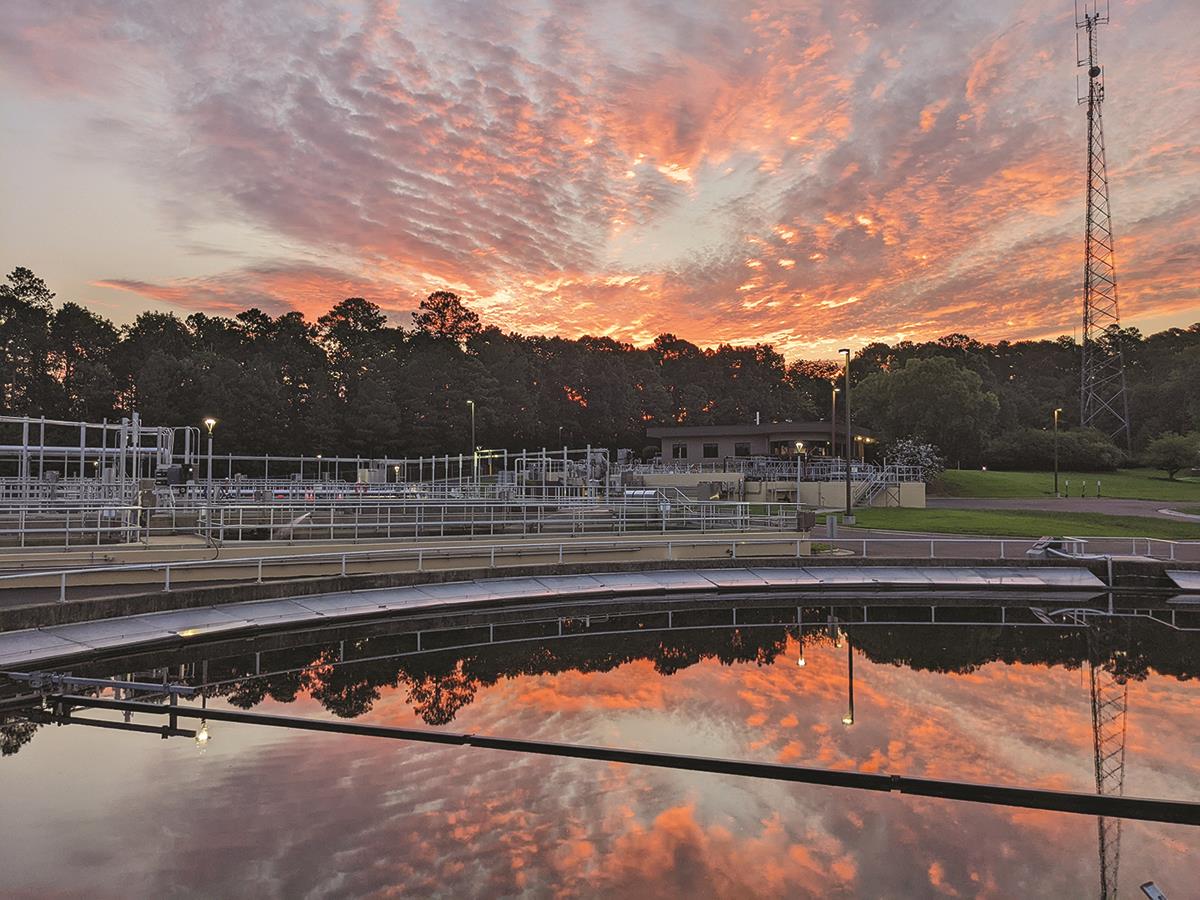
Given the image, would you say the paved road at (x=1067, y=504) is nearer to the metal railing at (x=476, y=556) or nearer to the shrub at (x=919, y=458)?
the shrub at (x=919, y=458)

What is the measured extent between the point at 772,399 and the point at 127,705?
113 m

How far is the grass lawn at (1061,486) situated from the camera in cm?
6456

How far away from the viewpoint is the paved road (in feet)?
156

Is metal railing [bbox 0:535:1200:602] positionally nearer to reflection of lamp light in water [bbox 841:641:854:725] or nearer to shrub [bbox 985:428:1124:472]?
reflection of lamp light in water [bbox 841:641:854:725]

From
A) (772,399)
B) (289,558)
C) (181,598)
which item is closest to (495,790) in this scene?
(181,598)

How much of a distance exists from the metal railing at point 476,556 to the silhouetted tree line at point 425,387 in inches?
2254

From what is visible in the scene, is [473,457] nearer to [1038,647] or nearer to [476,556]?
[476,556]

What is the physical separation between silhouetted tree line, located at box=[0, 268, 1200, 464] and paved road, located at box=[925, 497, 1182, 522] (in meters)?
21.4

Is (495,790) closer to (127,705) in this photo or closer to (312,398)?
(127,705)

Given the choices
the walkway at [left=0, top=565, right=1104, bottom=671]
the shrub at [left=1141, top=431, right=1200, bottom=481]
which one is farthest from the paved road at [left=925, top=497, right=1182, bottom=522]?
the walkway at [left=0, top=565, right=1104, bottom=671]

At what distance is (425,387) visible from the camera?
8656 centimetres

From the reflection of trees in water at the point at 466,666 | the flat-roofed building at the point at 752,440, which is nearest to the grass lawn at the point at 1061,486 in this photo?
the flat-roofed building at the point at 752,440

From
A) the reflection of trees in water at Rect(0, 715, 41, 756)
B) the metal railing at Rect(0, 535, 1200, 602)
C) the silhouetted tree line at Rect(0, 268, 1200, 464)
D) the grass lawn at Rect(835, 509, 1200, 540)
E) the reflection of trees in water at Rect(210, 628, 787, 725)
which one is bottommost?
the reflection of trees in water at Rect(210, 628, 787, 725)

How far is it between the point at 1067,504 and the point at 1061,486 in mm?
20768
